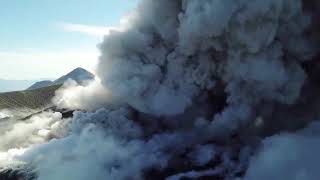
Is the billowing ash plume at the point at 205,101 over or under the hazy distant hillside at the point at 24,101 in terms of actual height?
under

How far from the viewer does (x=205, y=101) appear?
58.2 metres

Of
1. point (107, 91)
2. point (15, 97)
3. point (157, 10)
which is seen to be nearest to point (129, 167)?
point (107, 91)

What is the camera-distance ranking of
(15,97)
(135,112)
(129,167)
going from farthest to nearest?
(15,97)
(135,112)
(129,167)

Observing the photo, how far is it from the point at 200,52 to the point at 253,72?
635 centimetres

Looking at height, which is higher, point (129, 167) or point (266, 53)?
point (266, 53)

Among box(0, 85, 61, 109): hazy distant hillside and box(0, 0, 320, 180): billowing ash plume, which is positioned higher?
box(0, 85, 61, 109): hazy distant hillside

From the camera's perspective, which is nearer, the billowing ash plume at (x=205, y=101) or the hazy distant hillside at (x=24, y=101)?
the billowing ash plume at (x=205, y=101)

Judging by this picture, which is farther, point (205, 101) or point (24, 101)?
point (24, 101)

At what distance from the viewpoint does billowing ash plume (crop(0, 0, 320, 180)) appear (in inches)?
2008

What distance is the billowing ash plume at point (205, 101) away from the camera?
167ft

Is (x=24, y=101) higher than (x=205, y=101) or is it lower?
higher

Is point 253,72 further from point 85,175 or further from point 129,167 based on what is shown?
point 85,175

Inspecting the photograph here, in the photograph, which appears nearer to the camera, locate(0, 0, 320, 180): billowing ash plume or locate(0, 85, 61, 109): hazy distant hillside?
locate(0, 0, 320, 180): billowing ash plume

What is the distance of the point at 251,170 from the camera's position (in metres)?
55.2
